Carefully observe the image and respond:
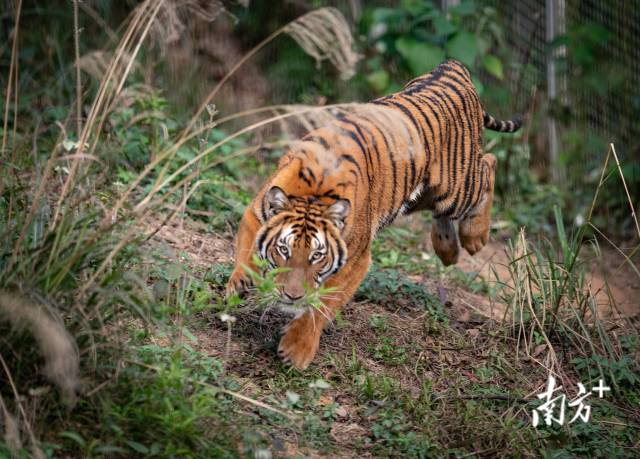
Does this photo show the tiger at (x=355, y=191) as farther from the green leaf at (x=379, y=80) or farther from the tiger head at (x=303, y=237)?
the green leaf at (x=379, y=80)

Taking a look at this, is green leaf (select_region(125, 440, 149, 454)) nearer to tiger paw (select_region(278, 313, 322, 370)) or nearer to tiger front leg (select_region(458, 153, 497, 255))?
tiger paw (select_region(278, 313, 322, 370))

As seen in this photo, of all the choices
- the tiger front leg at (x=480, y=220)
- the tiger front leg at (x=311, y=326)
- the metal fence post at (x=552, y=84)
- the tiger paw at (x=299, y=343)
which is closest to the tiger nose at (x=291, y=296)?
the tiger front leg at (x=311, y=326)

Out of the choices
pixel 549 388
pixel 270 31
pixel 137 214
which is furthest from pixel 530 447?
→ pixel 270 31

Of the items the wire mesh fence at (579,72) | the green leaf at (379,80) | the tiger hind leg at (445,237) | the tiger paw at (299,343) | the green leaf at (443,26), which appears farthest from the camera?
the wire mesh fence at (579,72)

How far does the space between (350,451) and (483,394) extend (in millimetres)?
941

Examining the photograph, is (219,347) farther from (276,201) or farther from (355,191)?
(355,191)

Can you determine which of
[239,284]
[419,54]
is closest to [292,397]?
[239,284]

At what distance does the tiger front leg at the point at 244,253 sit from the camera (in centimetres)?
428

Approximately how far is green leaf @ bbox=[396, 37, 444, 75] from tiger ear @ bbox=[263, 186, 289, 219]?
3862 millimetres

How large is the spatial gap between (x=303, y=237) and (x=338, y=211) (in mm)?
229

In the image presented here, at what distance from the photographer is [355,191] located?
4.41 metres

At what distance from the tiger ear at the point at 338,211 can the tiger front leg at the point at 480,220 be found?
1.81 meters

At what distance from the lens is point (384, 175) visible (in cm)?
479

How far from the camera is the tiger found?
4094 mm
